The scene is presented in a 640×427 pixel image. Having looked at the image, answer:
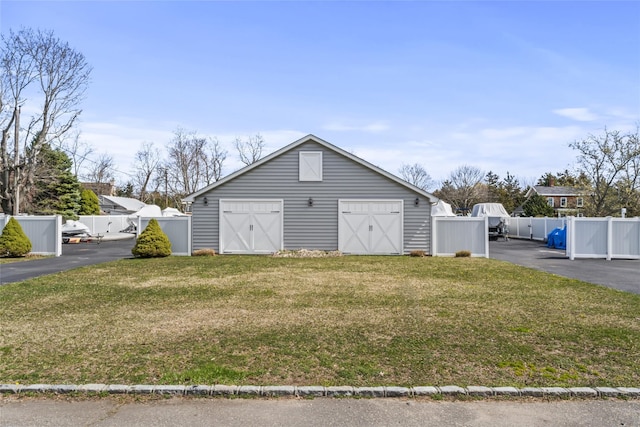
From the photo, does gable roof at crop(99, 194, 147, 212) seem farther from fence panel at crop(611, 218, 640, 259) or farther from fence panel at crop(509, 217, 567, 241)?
fence panel at crop(611, 218, 640, 259)

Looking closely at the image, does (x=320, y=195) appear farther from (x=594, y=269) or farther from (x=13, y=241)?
(x=13, y=241)

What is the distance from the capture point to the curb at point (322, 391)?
170 inches

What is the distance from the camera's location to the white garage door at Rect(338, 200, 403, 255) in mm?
19531

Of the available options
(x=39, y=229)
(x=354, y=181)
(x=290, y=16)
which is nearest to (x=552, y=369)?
(x=290, y=16)

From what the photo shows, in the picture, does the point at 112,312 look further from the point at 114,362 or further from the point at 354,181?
the point at 354,181

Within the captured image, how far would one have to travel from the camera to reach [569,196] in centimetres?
6206

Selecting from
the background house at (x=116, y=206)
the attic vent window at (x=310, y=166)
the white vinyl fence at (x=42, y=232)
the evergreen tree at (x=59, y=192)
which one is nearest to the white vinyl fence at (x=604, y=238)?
the attic vent window at (x=310, y=166)

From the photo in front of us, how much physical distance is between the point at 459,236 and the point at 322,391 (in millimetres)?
16169

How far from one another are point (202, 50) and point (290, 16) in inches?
157

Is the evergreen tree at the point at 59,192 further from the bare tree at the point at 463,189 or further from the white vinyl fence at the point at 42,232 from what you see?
the bare tree at the point at 463,189

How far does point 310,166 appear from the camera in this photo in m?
19.5

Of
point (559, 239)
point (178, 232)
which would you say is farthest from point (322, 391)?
point (559, 239)

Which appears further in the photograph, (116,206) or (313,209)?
(116,206)

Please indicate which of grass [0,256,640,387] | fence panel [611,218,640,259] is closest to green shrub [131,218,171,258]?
grass [0,256,640,387]
